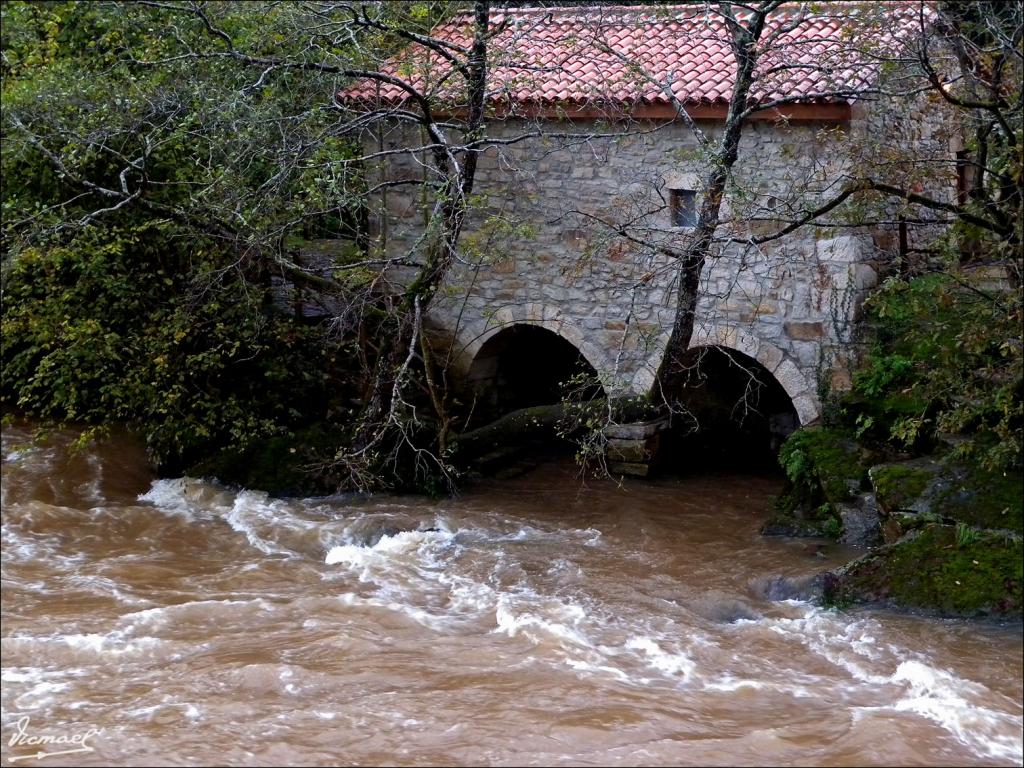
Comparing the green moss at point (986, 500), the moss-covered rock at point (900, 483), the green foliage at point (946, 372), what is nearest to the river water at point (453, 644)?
the moss-covered rock at point (900, 483)

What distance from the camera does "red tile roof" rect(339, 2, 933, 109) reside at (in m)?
8.44

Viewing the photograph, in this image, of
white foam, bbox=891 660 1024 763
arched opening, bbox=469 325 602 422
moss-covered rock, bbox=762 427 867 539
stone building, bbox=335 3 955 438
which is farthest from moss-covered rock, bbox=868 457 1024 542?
arched opening, bbox=469 325 602 422

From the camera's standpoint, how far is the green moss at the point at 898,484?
25.0 ft

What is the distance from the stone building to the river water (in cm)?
168

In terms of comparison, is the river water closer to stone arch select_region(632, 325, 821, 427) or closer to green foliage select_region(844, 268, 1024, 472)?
stone arch select_region(632, 325, 821, 427)

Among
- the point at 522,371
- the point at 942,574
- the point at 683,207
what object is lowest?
the point at 942,574

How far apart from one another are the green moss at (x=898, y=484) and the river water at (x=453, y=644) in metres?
0.66

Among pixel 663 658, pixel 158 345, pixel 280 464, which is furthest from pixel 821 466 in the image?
pixel 158 345

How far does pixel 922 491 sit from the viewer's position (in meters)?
7.60

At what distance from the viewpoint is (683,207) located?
9.67m

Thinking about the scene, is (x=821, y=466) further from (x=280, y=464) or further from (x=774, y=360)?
(x=280, y=464)

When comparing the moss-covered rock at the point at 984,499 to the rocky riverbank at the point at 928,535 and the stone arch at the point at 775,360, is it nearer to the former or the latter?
the rocky riverbank at the point at 928,535

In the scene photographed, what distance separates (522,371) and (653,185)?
3464 millimetres

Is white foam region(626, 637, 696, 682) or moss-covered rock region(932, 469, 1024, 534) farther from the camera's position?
moss-covered rock region(932, 469, 1024, 534)
